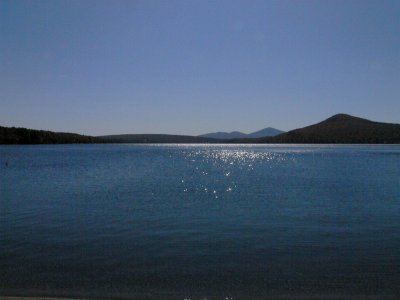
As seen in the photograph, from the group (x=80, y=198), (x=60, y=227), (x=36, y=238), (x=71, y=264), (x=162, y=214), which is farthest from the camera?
(x=80, y=198)

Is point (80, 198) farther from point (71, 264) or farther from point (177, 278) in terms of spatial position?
point (177, 278)

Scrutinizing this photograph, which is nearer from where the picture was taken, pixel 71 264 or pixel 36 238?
pixel 71 264

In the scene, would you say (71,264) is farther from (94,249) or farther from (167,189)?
(167,189)

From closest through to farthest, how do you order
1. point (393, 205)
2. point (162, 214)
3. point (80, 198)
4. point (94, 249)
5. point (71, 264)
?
point (71, 264)
point (94, 249)
point (162, 214)
point (393, 205)
point (80, 198)

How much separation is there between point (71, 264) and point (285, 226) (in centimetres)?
1121

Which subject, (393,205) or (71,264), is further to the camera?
(393,205)

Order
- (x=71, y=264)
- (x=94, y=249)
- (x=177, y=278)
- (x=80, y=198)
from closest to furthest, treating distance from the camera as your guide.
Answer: (x=177, y=278) → (x=71, y=264) → (x=94, y=249) → (x=80, y=198)

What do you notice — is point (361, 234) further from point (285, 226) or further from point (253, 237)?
point (253, 237)

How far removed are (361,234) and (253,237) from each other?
5.26 m

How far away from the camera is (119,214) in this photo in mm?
24922

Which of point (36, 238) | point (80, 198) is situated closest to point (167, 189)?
point (80, 198)

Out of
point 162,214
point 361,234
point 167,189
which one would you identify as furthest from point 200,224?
point 167,189

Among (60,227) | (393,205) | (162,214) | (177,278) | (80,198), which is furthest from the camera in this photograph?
(80,198)

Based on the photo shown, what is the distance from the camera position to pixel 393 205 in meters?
28.3
